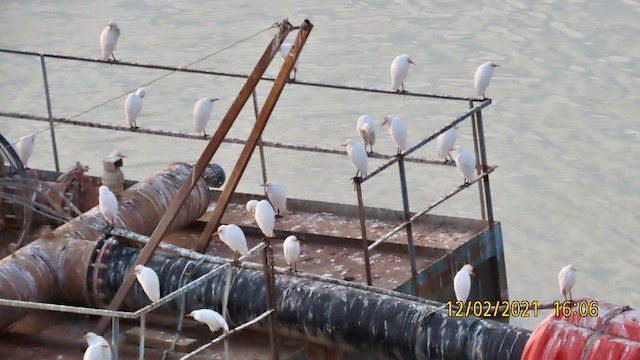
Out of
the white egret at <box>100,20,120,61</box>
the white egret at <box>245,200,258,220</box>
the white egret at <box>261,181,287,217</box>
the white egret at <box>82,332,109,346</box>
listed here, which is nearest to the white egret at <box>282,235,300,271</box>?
the white egret at <box>245,200,258,220</box>

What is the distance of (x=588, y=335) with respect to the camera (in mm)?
8508

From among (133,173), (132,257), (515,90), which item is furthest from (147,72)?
(132,257)

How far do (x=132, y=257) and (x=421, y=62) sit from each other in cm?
1173

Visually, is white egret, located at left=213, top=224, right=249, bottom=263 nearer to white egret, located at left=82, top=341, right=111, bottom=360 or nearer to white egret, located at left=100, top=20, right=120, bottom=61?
white egret, located at left=82, top=341, right=111, bottom=360

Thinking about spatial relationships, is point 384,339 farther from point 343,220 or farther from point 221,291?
point 343,220

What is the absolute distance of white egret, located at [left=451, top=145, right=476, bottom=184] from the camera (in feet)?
40.4

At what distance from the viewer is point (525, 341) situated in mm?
9195

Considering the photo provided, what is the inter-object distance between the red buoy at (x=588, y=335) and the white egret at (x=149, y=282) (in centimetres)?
256

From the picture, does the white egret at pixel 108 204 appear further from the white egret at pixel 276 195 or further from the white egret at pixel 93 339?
the white egret at pixel 276 195

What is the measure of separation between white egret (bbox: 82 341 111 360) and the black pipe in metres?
1.17

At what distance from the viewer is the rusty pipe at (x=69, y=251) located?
10555 mm

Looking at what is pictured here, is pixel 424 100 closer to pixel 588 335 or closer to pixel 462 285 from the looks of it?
pixel 462 285
